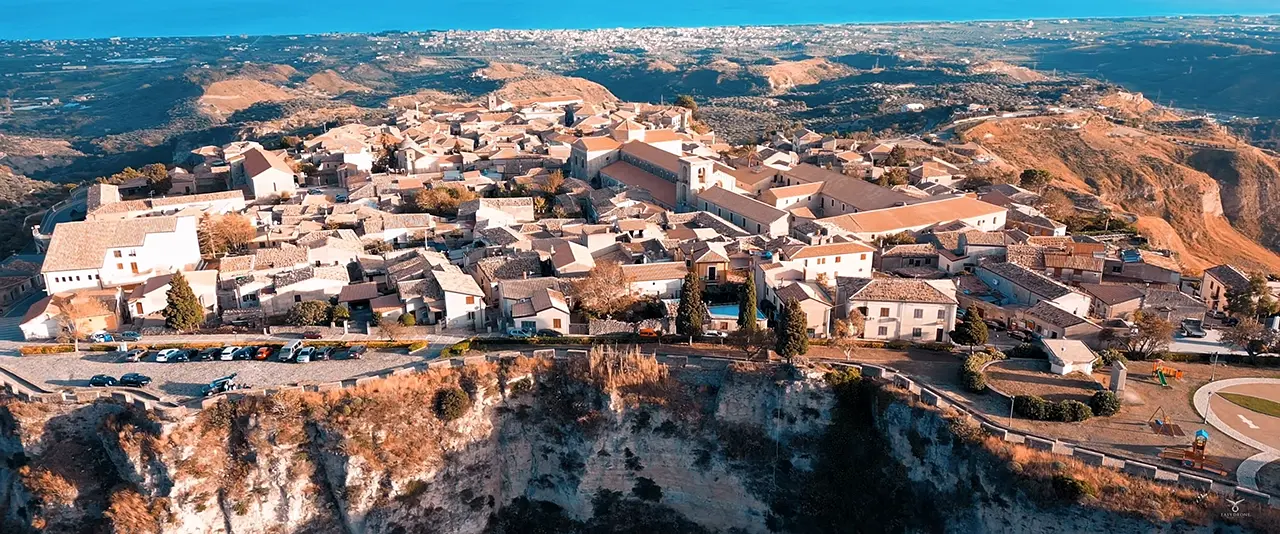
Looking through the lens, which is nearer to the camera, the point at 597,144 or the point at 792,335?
the point at 792,335

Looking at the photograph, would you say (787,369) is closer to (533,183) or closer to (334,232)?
Answer: (334,232)

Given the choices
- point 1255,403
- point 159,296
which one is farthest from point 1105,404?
point 159,296

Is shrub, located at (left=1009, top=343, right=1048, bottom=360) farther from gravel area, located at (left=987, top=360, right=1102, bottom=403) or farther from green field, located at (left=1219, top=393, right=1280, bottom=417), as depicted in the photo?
green field, located at (left=1219, top=393, right=1280, bottom=417)

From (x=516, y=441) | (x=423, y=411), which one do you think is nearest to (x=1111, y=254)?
(x=516, y=441)

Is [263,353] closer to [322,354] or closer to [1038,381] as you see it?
[322,354]

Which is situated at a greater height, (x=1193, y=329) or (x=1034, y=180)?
(x=1034, y=180)

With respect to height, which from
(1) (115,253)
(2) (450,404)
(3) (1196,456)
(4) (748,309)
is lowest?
(2) (450,404)

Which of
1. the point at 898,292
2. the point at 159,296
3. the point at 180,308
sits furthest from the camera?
the point at 159,296

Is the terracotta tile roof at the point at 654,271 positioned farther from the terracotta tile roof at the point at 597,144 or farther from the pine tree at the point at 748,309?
the terracotta tile roof at the point at 597,144
